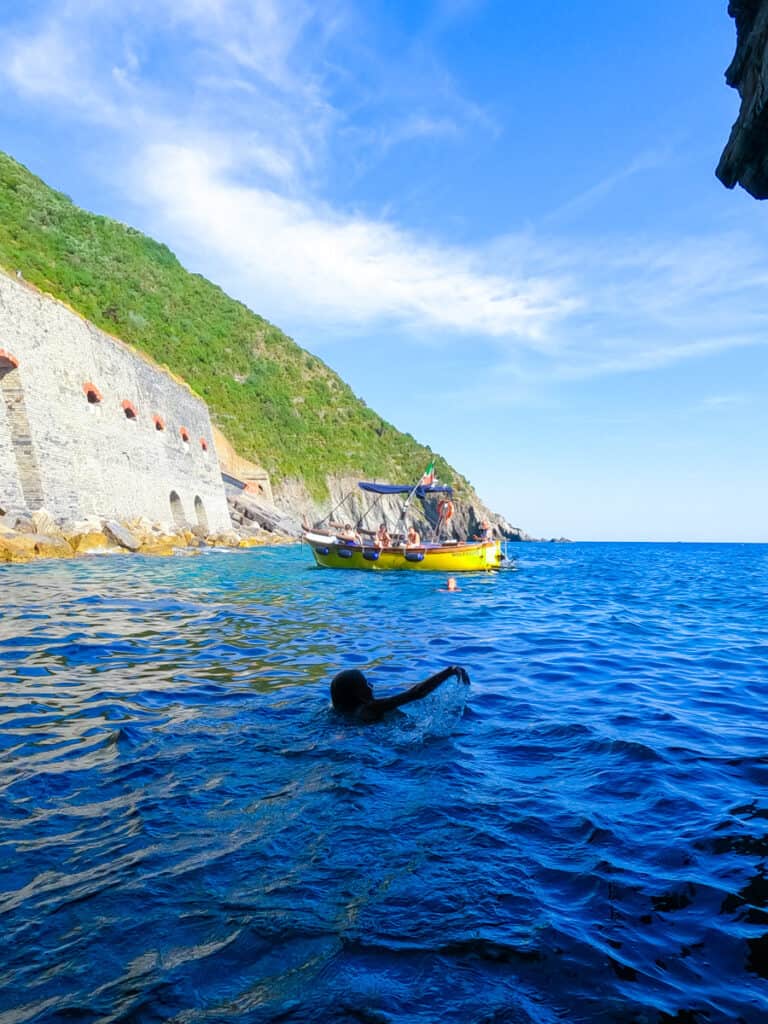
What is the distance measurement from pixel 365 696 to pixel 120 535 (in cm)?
2128

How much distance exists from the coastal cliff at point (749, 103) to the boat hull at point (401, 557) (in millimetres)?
21230

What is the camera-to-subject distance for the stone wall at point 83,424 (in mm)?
21234

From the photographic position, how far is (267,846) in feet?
10.4

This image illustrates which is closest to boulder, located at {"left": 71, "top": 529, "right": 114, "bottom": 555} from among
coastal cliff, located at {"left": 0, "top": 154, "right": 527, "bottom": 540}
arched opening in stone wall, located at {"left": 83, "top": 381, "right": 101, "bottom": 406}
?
arched opening in stone wall, located at {"left": 83, "top": 381, "right": 101, "bottom": 406}

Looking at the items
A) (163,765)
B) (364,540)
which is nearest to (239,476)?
(364,540)

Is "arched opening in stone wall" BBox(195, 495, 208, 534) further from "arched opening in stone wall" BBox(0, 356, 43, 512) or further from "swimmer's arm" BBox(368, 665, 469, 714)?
"swimmer's arm" BBox(368, 665, 469, 714)

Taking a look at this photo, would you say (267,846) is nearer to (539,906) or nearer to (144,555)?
(539,906)

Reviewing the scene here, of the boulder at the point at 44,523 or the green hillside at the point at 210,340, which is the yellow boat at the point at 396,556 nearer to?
the boulder at the point at 44,523

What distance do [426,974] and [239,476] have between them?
5331 centimetres

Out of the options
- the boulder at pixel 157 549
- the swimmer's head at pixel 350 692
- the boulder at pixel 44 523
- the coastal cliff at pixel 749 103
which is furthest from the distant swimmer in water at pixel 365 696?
the boulder at pixel 157 549

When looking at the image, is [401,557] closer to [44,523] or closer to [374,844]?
[44,523]

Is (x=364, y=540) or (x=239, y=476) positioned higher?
(x=239, y=476)

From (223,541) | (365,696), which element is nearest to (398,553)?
(223,541)

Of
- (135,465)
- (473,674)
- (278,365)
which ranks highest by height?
(278,365)
